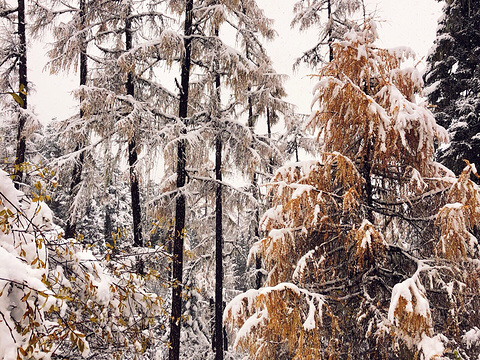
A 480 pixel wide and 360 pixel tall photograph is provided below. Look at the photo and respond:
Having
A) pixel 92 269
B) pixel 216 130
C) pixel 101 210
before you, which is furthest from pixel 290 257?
pixel 101 210

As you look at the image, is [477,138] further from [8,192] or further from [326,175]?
[8,192]

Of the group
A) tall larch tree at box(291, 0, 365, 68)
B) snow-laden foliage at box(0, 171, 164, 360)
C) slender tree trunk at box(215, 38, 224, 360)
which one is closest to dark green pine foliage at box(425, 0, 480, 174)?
tall larch tree at box(291, 0, 365, 68)

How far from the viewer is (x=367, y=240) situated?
371 centimetres

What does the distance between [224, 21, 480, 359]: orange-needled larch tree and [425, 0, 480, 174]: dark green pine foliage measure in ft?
15.5

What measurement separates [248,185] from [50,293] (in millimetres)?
10902

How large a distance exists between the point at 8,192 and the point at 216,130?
24.0ft

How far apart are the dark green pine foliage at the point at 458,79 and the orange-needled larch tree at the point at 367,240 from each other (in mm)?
4719

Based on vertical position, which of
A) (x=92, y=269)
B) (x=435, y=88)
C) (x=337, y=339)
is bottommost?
(x=337, y=339)

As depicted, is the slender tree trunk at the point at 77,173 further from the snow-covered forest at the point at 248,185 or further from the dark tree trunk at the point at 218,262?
the dark tree trunk at the point at 218,262

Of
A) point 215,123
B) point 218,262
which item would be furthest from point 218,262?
point 215,123

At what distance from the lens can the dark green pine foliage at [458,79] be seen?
8570mm

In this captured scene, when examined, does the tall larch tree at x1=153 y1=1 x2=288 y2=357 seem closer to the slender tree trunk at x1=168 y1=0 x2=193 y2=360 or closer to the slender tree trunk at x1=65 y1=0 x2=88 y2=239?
the slender tree trunk at x1=168 y1=0 x2=193 y2=360

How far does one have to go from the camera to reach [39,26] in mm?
9508

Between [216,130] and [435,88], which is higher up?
[435,88]
